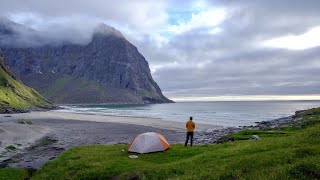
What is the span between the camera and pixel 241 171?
21.3 meters

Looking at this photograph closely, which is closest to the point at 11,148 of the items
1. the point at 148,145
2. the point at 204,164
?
the point at 148,145

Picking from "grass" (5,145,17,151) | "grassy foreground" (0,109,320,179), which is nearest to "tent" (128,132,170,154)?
"grassy foreground" (0,109,320,179)

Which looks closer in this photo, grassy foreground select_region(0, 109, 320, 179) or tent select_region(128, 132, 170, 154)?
grassy foreground select_region(0, 109, 320, 179)

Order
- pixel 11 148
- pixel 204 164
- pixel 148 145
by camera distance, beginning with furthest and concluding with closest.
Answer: pixel 11 148, pixel 148 145, pixel 204 164

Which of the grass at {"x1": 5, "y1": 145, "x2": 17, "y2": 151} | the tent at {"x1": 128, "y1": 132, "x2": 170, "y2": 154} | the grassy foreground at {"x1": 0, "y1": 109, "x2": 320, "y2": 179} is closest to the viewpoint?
the grassy foreground at {"x1": 0, "y1": 109, "x2": 320, "y2": 179}

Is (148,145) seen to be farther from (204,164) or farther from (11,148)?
(11,148)

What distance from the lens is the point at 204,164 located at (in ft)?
83.9

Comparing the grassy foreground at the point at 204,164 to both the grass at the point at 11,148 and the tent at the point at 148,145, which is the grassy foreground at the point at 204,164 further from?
the grass at the point at 11,148

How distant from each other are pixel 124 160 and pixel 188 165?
775 centimetres

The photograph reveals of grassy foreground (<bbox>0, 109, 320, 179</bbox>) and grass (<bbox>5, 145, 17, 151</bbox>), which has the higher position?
grassy foreground (<bbox>0, 109, 320, 179</bbox>)

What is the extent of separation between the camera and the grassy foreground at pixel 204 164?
2036cm

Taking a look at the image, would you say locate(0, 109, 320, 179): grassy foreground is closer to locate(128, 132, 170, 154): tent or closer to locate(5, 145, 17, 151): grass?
locate(128, 132, 170, 154): tent

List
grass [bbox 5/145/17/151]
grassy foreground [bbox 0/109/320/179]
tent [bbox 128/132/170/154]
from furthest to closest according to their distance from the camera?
grass [bbox 5/145/17/151] < tent [bbox 128/132/170/154] < grassy foreground [bbox 0/109/320/179]

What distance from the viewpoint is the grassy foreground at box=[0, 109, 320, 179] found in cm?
2036
